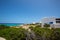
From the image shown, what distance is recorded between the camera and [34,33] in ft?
23.5

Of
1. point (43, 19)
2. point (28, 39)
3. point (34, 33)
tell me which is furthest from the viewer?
point (43, 19)

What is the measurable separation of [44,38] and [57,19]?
1552 cm

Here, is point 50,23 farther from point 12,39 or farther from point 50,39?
point 12,39

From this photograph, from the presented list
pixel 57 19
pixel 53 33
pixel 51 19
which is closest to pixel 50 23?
pixel 51 19

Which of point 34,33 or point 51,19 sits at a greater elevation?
point 51,19

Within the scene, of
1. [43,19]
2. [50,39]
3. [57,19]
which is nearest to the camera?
[50,39]

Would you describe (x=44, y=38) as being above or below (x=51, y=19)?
below

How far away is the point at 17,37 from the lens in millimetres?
6680

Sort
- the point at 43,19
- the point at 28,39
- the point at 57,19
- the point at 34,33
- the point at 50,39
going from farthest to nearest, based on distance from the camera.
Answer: the point at 57,19 < the point at 43,19 < the point at 50,39 < the point at 34,33 < the point at 28,39

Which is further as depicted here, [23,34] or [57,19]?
[57,19]

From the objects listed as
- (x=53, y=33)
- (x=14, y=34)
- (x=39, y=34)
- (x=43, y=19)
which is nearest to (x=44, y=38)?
(x=39, y=34)

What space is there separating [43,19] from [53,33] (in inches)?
469

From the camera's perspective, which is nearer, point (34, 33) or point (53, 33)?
point (34, 33)

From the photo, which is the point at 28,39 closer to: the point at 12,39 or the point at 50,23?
the point at 12,39
